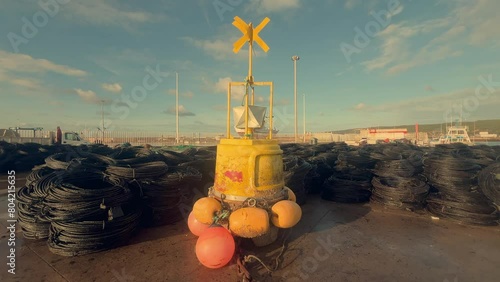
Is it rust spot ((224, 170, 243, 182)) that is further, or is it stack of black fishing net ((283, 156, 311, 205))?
stack of black fishing net ((283, 156, 311, 205))

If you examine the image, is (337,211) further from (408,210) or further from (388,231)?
(408,210)

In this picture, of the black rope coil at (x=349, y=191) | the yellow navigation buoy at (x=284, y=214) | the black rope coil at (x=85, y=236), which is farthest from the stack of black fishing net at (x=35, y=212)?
the black rope coil at (x=349, y=191)

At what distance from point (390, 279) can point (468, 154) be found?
1001 cm

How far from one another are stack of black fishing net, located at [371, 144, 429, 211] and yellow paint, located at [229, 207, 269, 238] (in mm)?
4650

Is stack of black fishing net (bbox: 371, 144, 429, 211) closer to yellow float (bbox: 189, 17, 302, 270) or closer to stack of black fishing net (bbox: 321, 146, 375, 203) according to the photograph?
stack of black fishing net (bbox: 321, 146, 375, 203)

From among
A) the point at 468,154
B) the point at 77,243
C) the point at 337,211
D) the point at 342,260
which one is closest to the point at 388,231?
the point at 337,211

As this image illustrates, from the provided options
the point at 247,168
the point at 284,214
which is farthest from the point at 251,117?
the point at 284,214

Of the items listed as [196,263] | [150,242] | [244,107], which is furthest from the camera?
[244,107]

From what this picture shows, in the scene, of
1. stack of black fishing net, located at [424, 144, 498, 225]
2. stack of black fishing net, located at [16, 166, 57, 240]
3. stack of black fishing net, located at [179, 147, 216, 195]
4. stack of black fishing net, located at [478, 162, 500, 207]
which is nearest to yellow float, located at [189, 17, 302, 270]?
stack of black fishing net, located at [179, 147, 216, 195]

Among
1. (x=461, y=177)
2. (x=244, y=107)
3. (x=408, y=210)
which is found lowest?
(x=408, y=210)

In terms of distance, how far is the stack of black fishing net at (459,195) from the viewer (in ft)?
17.8

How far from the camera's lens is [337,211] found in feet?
20.8

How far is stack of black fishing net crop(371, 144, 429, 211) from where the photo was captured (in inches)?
251

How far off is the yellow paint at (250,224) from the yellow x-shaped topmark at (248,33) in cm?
310
